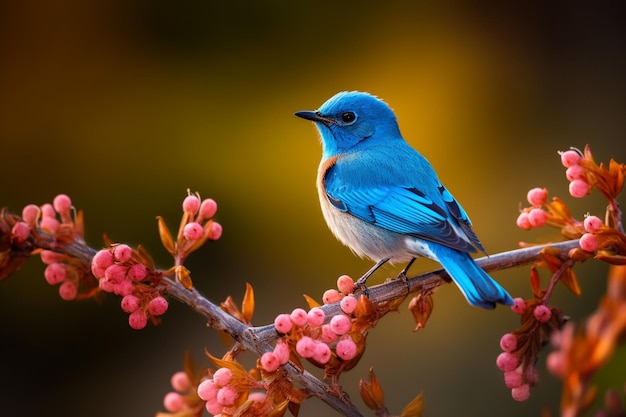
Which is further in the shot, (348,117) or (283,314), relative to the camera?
(348,117)

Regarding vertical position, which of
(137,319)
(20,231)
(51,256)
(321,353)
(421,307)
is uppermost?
(20,231)

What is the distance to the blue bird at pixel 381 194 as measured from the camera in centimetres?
298

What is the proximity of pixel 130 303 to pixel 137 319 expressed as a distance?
1.7 inches

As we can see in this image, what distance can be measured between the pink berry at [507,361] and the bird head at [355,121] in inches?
83.9

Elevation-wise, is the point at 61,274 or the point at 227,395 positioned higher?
the point at 61,274

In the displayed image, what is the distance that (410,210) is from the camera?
3.22 meters

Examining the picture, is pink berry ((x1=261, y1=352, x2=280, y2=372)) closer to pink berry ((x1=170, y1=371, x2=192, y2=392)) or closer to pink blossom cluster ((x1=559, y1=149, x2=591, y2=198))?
pink berry ((x1=170, y1=371, x2=192, y2=392))

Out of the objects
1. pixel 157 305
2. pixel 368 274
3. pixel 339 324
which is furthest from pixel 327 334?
pixel 368 274

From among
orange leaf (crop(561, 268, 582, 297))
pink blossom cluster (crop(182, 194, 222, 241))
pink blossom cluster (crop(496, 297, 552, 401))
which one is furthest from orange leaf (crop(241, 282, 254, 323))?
orange leaf (crop(561, 268, 582, 297))

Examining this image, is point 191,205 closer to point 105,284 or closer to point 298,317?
point 105,284

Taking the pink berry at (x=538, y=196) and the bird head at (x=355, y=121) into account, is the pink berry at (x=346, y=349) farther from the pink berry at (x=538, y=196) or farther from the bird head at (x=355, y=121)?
the bird head at (x=355, y=121)

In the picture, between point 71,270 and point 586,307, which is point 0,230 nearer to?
point 71,270

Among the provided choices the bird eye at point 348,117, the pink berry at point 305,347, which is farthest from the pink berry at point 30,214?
the bird eye at point 348,117

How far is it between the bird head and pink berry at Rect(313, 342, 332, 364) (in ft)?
7.13
